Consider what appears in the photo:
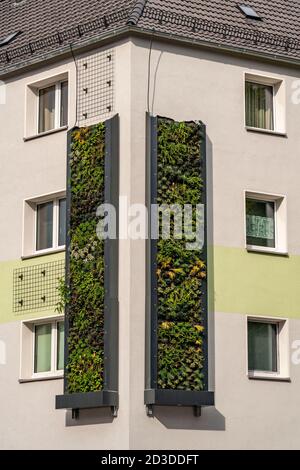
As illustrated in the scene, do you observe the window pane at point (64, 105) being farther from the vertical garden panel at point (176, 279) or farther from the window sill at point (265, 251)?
Answer: the window sill at point (265, 251)

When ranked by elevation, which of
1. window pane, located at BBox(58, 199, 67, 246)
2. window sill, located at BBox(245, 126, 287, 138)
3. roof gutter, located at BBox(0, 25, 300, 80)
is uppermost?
roof gutter, located at BBox(0, 25, 300, 80)

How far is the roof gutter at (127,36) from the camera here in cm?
2981

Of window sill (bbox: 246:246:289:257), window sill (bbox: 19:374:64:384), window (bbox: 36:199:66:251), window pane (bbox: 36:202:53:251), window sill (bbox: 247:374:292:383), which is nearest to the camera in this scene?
window sill (bbox: 247:374:292:383)

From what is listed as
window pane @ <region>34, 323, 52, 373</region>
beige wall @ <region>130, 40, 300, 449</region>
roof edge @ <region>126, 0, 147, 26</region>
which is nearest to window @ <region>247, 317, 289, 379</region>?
beige wall @ <region>130, 40, 300, 449</region>

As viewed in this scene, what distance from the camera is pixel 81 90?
30.4 meters

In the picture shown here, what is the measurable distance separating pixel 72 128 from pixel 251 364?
6.74 meters

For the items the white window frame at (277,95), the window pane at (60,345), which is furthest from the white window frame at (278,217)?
the window pane at (60,345)

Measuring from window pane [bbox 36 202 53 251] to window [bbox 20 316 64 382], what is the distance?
188 centimetres

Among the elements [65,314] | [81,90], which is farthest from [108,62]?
[65,314]

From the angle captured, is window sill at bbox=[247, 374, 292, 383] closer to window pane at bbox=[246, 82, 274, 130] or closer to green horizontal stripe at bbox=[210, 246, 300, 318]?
green horizontal stripe at bbox=[210, 246, 300, 318]

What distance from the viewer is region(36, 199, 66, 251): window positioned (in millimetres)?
30544

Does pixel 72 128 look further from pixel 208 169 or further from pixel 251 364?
pixel 251 364

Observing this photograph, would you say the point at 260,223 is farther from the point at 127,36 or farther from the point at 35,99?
the point at 35,99

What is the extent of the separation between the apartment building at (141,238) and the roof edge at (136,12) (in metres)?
0.06
